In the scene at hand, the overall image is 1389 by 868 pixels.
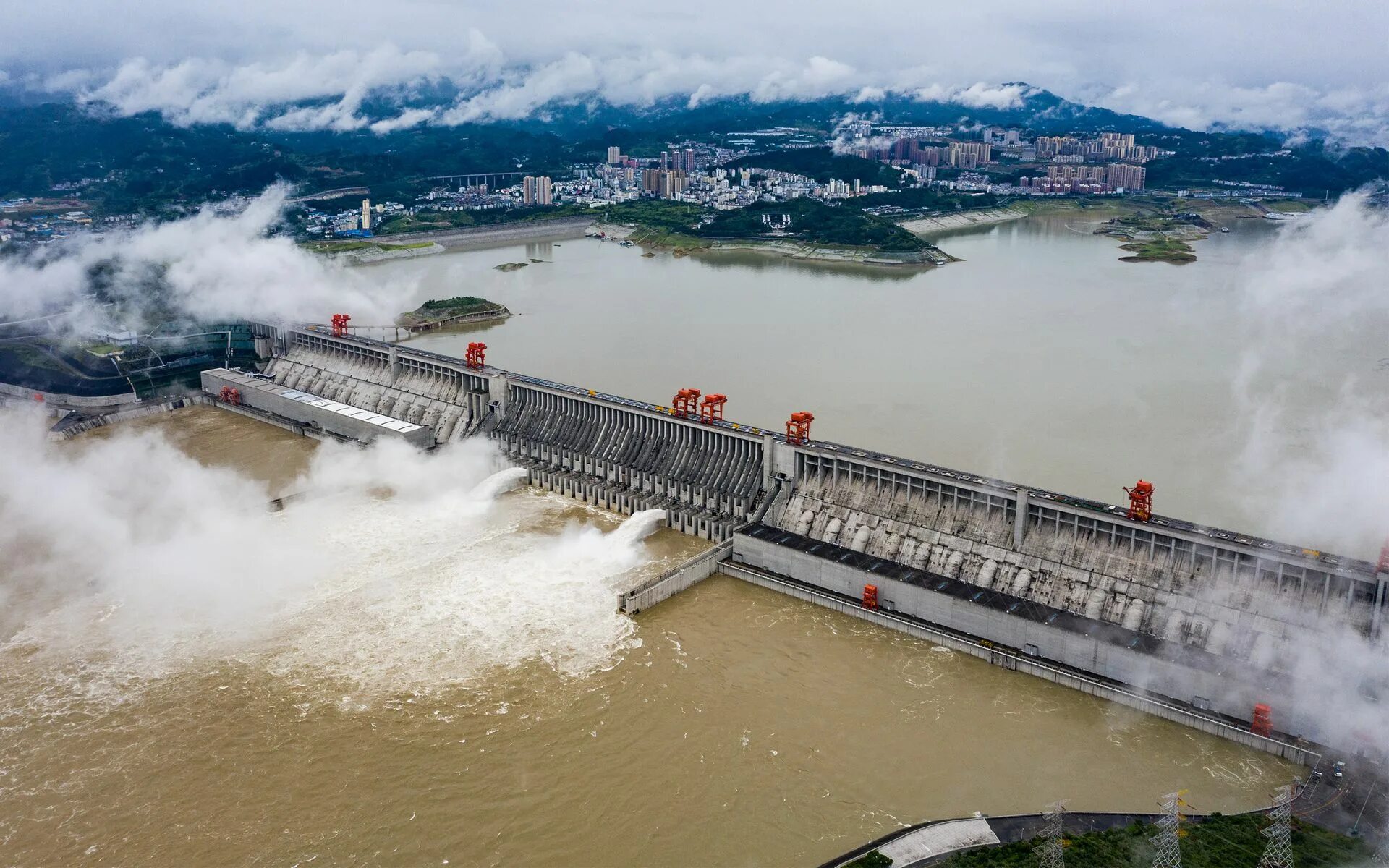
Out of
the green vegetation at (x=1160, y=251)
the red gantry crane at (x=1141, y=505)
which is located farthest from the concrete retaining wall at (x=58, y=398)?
the green vegetation at (x=1160, y=251)

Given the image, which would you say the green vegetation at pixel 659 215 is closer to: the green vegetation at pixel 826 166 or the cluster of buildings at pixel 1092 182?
the green vegetation at pixel 826 166

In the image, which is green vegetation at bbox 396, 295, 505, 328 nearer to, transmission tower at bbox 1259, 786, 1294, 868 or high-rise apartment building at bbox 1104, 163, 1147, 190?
transmission tower at bbox 1259, 786, 1294, 868

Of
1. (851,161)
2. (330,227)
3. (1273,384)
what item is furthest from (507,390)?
(851,161)

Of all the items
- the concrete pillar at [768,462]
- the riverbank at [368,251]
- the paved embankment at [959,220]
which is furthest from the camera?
the paved embankment at [959,220]

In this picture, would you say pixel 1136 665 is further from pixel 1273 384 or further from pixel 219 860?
pixel 1273 384

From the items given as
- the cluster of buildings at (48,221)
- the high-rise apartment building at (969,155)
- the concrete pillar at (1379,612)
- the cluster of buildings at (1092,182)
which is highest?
the high-rise apartment building at (969,155)

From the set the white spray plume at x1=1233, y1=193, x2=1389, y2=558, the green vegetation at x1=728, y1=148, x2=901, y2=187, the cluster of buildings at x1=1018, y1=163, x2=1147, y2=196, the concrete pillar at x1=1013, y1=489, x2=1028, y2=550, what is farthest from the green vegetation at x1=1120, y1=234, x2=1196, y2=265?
the concrete pillar at x1=1013, y1=489, x2=1028, y2=550
